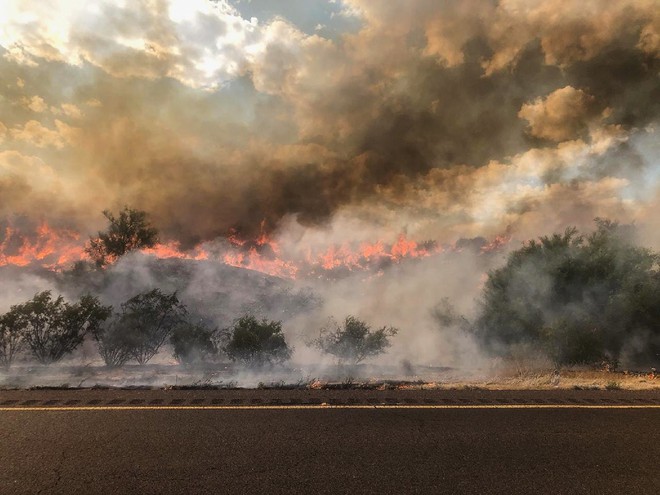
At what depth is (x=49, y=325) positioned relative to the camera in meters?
15.1

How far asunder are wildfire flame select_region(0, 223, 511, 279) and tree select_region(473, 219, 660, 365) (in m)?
21.4

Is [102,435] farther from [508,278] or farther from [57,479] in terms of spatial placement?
[508,278]

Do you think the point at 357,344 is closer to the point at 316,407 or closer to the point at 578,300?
the point at 578,300

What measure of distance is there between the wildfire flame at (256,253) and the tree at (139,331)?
71.4 ft

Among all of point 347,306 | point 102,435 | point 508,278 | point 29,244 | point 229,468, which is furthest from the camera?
point 29,244

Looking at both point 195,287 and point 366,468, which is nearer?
point 366,468

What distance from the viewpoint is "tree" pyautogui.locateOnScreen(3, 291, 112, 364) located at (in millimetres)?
14828

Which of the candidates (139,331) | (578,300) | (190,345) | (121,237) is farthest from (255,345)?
(121,237)

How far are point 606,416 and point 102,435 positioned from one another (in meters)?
9.33

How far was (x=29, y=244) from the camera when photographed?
1650 inches

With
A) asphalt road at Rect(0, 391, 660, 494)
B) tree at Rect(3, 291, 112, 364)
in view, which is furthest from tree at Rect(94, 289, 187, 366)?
asphalt road at Rect(0, 391, 660, 494)

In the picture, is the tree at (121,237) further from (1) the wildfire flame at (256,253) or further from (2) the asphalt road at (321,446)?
(2) the asphalt road at (321,446)

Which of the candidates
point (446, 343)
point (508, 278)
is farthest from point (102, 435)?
point (446, 343)

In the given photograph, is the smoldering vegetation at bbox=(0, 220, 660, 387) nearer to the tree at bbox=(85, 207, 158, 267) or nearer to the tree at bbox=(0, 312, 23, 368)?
the tree at bbox=(0, 312, 23, 368)
